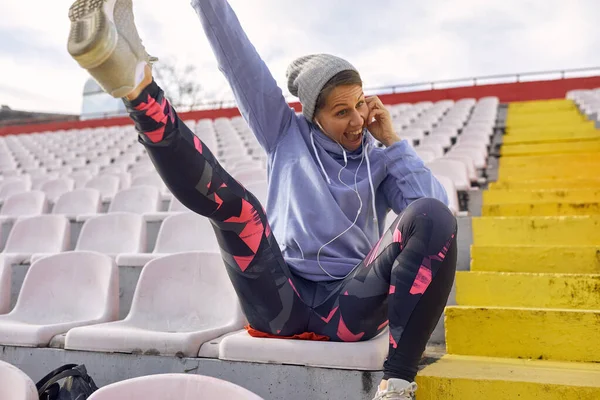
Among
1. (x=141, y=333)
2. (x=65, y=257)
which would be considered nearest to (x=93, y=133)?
(x=65, y=257)

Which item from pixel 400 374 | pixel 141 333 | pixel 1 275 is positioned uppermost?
pixel 1 275

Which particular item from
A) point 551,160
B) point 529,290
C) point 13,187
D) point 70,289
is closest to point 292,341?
point 529,290

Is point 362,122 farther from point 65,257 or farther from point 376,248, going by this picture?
point 65,257

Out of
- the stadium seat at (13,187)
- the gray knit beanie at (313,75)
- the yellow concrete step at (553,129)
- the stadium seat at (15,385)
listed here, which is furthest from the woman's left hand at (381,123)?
the yellow concrete step at (553,129)

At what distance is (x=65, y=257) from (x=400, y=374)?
1439 mm

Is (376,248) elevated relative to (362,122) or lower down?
lower down

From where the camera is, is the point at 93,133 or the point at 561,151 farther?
the point at 93,133

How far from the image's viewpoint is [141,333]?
63.3 inches

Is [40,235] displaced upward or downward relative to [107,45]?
upward

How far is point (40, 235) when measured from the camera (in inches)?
123

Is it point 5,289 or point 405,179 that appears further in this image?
point 5,289

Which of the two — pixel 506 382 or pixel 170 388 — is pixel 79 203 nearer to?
pixel 170 388

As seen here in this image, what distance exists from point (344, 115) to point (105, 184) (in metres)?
3.54

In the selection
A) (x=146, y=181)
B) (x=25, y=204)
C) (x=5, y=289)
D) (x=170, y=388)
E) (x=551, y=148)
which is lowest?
(x=170, y=388)
